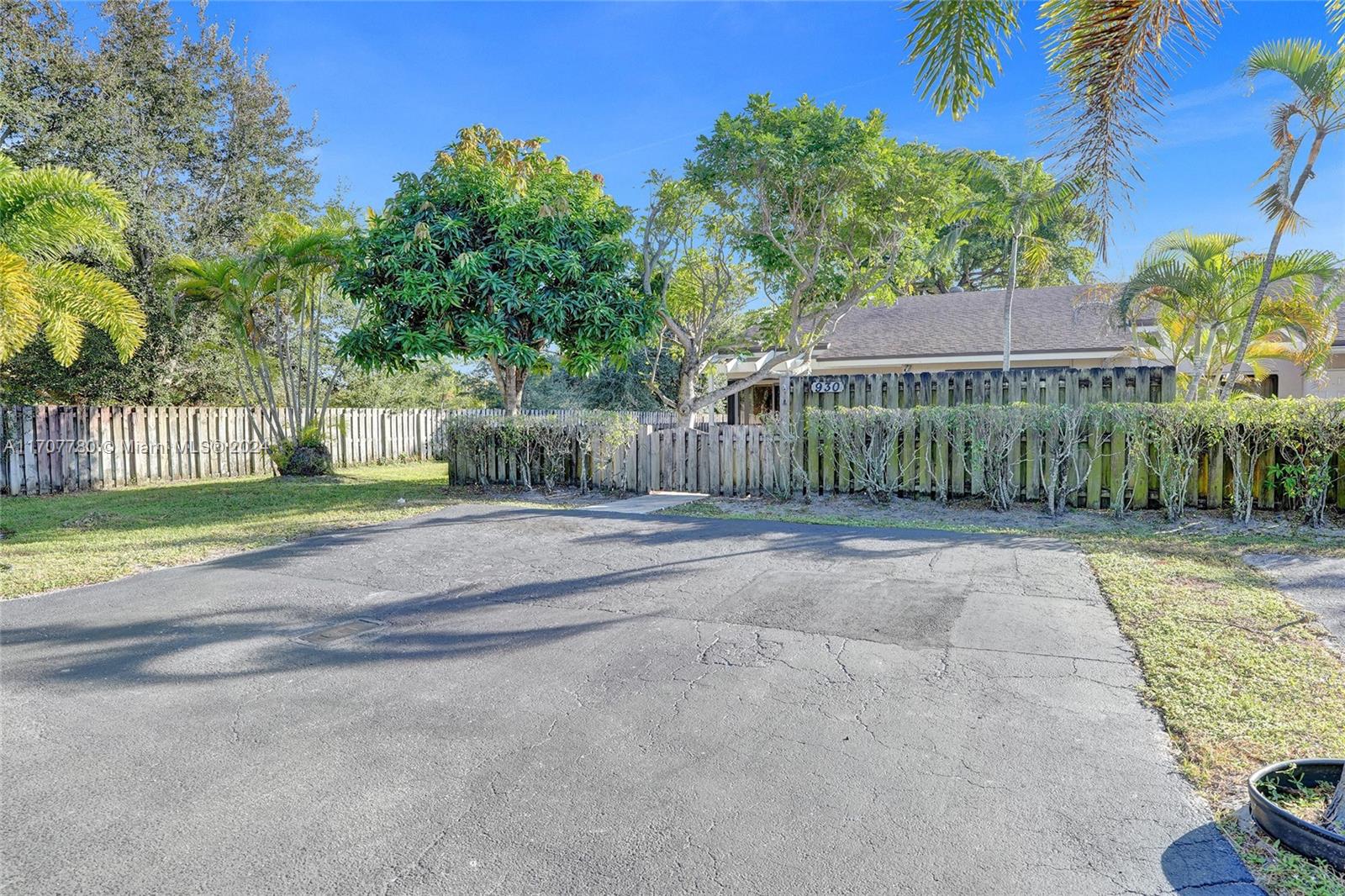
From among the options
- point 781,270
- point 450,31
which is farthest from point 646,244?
point 450,31

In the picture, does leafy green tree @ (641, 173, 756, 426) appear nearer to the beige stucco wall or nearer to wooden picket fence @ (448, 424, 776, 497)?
wooden picket fence @ (448, 424, 776, 497)

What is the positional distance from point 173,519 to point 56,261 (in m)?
3.74

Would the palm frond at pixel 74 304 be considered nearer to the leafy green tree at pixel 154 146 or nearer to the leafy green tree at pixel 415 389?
the leafy green tree at pixel 154 146

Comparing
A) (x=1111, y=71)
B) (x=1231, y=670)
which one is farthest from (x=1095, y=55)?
(x=1231, y=670)

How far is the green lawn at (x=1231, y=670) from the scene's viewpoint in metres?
2.51

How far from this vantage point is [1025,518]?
8.45m

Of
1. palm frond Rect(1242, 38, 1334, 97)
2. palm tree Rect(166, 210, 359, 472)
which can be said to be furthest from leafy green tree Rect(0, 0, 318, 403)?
palm frond Rect(1242, 38, 1334, 97)

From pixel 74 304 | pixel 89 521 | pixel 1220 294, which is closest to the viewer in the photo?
pixel 89 521

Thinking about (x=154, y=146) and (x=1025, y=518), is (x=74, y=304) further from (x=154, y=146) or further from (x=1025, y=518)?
(x=1025, y=518)

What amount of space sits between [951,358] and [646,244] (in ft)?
24.6

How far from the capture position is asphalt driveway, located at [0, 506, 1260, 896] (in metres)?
2.13

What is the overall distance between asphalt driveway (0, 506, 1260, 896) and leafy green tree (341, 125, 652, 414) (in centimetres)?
665

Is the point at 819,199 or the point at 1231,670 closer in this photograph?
the point at 1231,670

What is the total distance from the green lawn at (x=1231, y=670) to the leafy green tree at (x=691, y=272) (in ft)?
27.6
